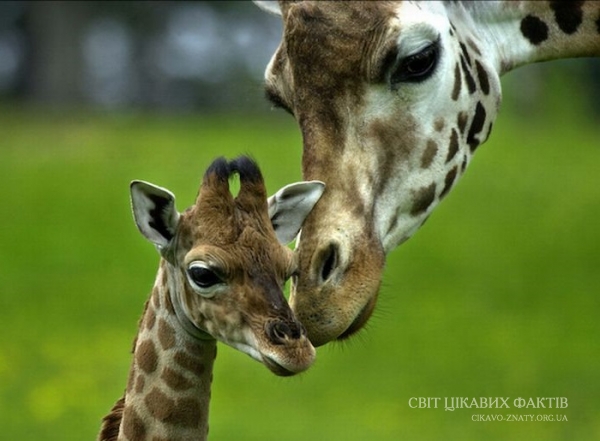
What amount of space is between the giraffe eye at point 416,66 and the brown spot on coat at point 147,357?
179 centimetres

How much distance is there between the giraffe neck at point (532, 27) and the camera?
9586 mm

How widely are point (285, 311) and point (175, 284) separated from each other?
0.74 meters

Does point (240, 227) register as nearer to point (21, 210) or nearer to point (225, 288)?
point (225, 288)

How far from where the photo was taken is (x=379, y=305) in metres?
9.23

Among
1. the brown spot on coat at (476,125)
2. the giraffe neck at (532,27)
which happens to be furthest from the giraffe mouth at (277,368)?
the giraffe neck at (532,27)

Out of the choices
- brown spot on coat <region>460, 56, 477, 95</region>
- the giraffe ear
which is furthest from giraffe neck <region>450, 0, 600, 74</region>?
the giraffe ear

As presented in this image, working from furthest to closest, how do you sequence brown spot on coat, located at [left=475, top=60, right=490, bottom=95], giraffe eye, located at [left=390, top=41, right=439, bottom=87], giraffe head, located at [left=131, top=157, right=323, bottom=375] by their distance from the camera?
1. brown spot on coat, located at [left=475, top=60, right=490, bottom=95]
2. giraffe eye, located at [left=390, top=41, right=439, bottom=87]
3. giraffe head, located at [left=131, top=157, right=323, bottom=375]

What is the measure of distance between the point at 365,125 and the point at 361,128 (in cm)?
3

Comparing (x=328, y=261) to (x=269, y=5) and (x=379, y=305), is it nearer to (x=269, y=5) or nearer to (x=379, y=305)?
(x=379, y=305)

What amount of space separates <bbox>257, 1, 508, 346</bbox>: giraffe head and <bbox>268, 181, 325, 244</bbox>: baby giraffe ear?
129 millimetres

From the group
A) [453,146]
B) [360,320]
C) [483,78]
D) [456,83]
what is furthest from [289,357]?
[483,78]

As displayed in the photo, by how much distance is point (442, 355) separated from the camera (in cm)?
1750

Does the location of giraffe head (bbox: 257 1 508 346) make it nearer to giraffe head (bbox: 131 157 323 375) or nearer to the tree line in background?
giraffe head (bbox: 131 157 323 375)

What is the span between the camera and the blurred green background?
14766 mm
